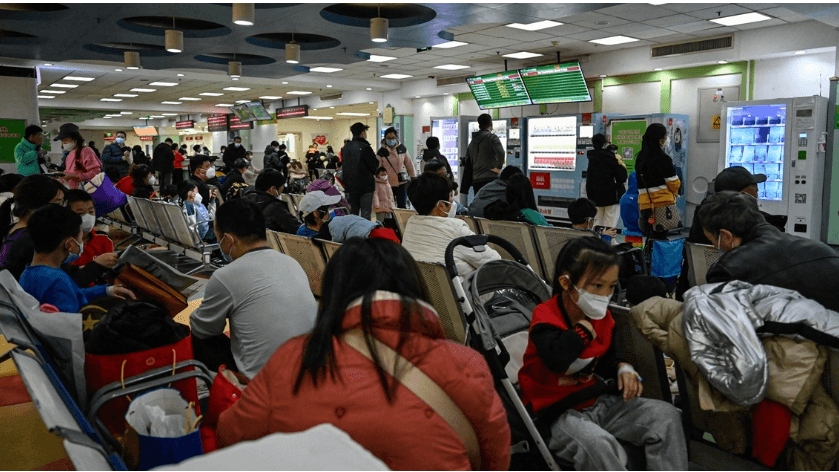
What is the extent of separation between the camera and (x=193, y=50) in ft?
33.5

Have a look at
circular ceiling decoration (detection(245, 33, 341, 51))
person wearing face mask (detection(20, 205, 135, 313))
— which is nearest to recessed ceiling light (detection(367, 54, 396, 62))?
circular ceiling decoration (detection(245, 33, 341, 51))

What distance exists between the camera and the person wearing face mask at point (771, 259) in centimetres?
215

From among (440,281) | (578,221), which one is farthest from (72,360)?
(578,221)

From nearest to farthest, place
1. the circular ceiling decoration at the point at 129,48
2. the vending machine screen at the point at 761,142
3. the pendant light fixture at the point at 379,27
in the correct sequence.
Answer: the pendant light fixture at the point at 379,27, the vending machine screen at the point at 761,142, the circular ceiling decoration at the point at 129,48

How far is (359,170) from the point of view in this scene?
823 cm

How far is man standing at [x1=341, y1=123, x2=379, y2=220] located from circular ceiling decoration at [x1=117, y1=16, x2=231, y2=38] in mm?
2476

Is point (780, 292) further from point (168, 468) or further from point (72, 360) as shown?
point (72, 360)

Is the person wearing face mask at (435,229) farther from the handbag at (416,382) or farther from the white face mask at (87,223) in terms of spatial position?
the white face mask at (87,223)

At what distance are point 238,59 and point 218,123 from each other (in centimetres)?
1403

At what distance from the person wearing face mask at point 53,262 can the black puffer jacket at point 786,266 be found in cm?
256

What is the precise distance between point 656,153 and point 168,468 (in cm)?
584

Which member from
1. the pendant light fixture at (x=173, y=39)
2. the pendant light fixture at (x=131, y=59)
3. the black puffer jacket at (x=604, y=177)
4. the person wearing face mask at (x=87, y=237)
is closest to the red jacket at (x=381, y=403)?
the person wearing face mask at (x=87, y=237)

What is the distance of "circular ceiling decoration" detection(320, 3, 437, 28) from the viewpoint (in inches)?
297

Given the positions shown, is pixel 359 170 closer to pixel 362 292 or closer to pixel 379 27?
pixel 379 27
